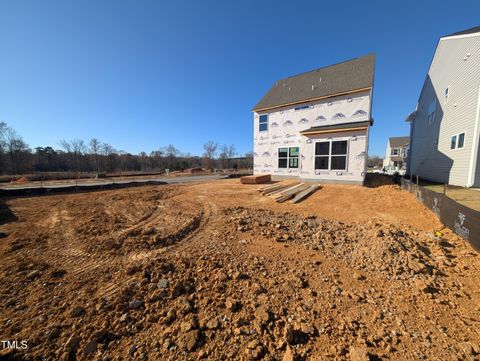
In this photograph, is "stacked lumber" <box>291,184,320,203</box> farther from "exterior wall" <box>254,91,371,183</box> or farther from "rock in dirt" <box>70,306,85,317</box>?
"rock in dirt" <box>70,306,85,317</box>

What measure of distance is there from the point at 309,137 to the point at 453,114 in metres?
8.70

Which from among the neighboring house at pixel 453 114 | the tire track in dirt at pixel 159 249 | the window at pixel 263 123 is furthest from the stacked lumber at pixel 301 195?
the window at pixel 263 123

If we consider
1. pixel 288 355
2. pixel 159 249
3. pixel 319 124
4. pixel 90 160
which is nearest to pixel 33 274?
pixel 159 249

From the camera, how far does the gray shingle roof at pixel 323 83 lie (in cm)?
1281

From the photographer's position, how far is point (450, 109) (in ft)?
37.6

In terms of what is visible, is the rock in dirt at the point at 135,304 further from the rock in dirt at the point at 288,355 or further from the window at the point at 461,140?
the window at the point at 461,140

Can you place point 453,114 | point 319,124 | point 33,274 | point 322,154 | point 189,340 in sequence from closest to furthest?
point 189,340
point 33,274
point 453,114
point 322,154
point 319,124

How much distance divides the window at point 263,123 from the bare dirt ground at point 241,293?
12.8 m

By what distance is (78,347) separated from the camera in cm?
195

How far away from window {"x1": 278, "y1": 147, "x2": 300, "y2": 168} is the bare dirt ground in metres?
10.0

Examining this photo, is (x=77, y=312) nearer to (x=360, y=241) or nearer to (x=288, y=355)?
(x=288, y=355)

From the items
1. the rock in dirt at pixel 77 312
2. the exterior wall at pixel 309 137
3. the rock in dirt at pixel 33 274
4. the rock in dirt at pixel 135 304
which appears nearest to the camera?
the rock in dirt at pixel 77 312

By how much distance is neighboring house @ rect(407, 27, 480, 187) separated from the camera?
9.16m

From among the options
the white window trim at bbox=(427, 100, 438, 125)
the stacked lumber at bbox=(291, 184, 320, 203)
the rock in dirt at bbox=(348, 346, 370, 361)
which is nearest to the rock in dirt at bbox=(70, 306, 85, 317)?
the rock in dirt at bbox=(348, 346, 370, 361)
